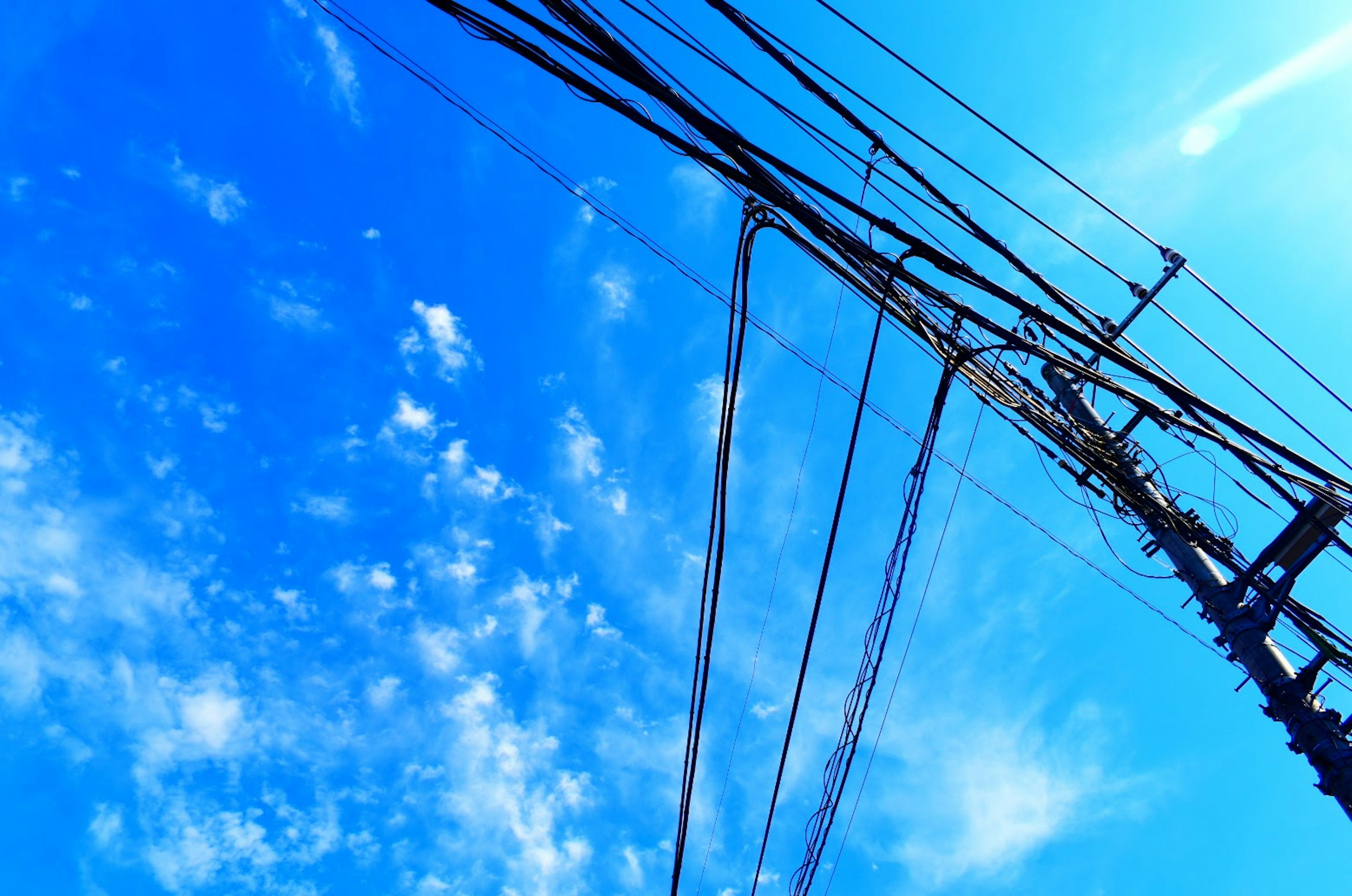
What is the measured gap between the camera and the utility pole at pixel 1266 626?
512 centimetres

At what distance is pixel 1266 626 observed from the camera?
18.3ft

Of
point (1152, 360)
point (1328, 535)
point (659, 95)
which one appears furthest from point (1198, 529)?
point (659, 95)

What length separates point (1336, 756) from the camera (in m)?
5.03

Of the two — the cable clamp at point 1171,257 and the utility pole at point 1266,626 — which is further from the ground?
the cable clamp at point 1171,257

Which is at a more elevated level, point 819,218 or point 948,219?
point 948,219

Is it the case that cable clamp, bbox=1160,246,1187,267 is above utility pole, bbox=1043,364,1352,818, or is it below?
above

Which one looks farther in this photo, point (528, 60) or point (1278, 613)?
point (1278, 613)

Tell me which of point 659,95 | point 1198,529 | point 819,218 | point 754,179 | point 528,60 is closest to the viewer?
point 659,95

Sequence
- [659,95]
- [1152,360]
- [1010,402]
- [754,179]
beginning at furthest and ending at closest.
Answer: [1010,402] < [1152,360] < [754,179] < [659,95]

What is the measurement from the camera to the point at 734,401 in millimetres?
5312

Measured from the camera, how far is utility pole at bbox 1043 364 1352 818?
16.8ft

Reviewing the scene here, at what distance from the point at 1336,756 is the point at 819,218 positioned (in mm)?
5111

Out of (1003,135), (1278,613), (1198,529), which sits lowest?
(1278,613)

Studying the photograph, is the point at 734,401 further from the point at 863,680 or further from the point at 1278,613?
the point at 1278,613
